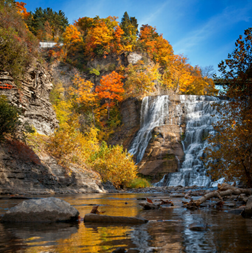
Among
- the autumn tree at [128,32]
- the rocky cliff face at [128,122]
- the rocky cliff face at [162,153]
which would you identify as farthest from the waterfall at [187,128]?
the autumn tree at [128,32]

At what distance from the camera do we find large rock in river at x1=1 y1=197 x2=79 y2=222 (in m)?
4.45

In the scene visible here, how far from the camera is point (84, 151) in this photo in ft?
69.8

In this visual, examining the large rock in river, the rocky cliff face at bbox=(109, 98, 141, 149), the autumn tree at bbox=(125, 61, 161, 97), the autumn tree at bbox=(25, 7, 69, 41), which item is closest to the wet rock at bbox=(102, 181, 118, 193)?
the large rock in river

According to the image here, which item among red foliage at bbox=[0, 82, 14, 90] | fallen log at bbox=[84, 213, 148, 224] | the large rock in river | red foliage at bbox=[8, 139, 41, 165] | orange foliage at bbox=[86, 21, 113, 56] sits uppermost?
orange foliage at bbox=[86, 21, 113, 56]

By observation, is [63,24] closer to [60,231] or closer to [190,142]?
[190,142]

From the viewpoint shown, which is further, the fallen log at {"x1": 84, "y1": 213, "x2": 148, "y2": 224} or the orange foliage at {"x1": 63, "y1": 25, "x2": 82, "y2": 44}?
the orange foliage at {"x1": 63, "y1": 25, "x2": 82, "y2": 44}

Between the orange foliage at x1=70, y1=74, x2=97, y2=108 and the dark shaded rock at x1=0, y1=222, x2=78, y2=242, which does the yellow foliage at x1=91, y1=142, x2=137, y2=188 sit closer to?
the dark shaded rock at x1=0, y1=222, x2=78, y2=242

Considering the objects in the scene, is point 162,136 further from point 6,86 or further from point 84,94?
point 6,86

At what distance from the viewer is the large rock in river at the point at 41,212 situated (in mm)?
4449

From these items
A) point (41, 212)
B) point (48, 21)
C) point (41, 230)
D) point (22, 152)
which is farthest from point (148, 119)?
point (48, 21)

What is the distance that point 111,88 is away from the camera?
47.5 m

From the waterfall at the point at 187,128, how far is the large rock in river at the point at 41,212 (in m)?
21.6

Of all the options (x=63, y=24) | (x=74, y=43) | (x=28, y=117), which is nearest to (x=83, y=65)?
(x=74, y=43)

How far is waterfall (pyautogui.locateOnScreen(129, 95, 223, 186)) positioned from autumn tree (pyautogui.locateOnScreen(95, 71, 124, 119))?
692cm
